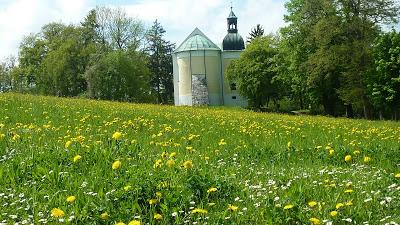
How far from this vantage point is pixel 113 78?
6012 cm

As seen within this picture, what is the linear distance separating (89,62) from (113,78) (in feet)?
18.8

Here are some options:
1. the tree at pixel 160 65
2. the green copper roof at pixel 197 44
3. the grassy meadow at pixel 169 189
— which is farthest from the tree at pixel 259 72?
the grassy meadow at pixel 169 189

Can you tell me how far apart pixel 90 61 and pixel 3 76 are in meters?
29.8

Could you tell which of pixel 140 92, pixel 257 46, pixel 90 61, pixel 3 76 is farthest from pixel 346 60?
pixel 3 76

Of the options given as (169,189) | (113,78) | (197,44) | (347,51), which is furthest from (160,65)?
(169,189)

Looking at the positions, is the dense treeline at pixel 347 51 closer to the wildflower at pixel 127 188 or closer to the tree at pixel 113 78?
the tree at pixel 113 78

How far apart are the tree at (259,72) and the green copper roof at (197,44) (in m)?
11.1

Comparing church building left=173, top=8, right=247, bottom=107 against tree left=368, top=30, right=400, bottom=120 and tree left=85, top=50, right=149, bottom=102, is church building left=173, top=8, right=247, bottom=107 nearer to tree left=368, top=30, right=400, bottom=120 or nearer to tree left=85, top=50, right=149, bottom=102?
tree left=85, top=50, right=149, bottom=102

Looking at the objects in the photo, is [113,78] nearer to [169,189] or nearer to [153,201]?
[169,189]

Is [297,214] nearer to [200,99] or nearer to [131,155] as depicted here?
[131,155]

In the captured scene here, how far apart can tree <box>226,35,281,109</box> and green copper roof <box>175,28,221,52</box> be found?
1105 centimetres

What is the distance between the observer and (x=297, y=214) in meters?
4.25

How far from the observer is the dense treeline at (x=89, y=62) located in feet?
199

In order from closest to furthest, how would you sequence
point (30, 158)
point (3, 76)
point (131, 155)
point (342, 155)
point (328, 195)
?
point (328, 195), point (30, 158), point (131, 155), point (342, 155), point (3, 76)
